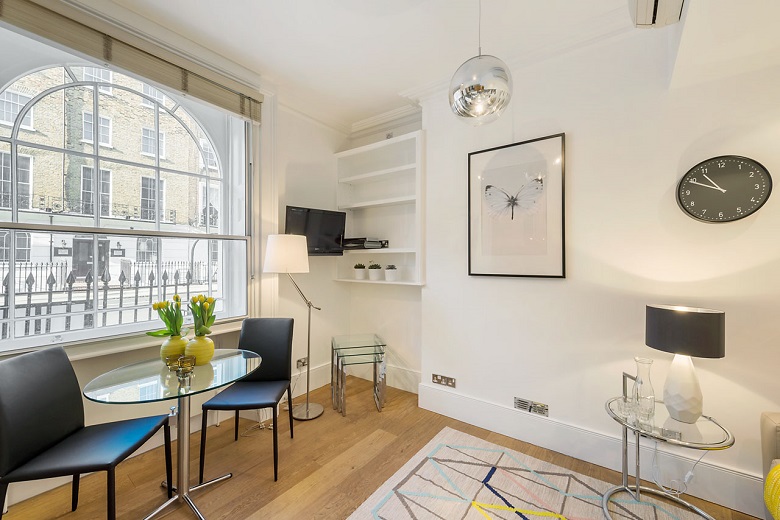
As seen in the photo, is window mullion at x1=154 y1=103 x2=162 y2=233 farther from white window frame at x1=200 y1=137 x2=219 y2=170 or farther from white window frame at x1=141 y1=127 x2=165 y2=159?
white window frame at x1=200 y1=137 x2=219 y2=170

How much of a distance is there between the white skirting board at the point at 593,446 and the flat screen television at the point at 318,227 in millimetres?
1649

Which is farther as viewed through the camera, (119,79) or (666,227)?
(119,79)

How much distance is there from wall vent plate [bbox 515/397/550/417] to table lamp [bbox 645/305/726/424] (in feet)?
2.63

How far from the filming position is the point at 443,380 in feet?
9.52

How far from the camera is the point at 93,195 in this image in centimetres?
212

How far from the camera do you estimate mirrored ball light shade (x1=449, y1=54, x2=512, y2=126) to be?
1.46 metres

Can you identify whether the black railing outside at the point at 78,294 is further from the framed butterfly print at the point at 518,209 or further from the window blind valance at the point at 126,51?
the framed butterfly print at the point at 518,209

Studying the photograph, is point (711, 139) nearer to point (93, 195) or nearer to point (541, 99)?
point (541, 99)

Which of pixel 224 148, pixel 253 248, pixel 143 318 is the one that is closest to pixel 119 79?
pixel 224 148

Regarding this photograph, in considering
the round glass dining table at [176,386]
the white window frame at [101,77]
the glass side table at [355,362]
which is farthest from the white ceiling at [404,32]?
the glass side table at [355,362]

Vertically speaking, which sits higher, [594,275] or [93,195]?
[93,195]

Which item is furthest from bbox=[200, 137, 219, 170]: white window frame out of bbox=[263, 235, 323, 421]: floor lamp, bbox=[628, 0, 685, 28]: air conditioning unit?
bbox=[628, 0, 685, 28]: air conditioning unit

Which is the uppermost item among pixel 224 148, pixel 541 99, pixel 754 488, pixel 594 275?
pixel 541 99

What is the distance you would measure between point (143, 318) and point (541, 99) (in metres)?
3.30
